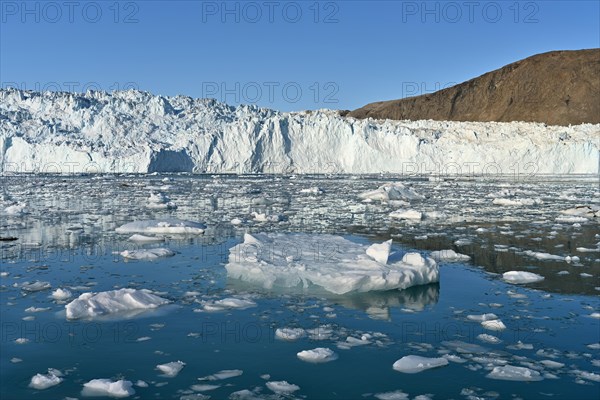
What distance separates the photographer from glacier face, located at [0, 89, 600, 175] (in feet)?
111

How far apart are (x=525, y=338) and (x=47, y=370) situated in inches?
122

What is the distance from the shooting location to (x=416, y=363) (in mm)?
3227

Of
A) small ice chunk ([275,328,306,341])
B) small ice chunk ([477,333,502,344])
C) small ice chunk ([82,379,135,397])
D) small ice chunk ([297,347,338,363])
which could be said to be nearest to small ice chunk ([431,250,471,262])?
small ice chunk ([477,333,502,344])

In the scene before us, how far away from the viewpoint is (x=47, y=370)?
3.11m

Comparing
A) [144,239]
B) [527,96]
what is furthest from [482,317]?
[527,96]

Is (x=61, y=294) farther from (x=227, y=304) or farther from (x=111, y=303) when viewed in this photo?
(x=227, y=304)

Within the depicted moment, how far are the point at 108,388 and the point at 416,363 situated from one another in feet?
5.75

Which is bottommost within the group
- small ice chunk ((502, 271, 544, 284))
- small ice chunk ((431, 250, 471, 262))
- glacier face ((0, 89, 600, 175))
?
small ice chunk ((502, 271, 544, 284))

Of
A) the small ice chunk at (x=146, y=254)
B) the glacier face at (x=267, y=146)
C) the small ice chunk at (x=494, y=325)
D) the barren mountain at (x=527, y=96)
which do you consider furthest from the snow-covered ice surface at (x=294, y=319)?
the barren mountain at (x=527, y=96)

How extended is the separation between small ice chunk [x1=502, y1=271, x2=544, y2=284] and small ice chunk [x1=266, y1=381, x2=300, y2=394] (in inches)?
130

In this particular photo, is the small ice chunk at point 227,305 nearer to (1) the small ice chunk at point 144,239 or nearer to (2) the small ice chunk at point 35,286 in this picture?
(2) the small ice chunk at point 35,286

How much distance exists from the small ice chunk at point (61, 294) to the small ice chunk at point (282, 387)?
251cm

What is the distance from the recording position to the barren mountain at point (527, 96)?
8712 cm

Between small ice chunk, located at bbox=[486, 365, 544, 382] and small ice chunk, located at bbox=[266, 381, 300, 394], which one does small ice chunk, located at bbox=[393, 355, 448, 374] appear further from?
small ice chunk, located at bbox=[266, 381, 300, 394]
